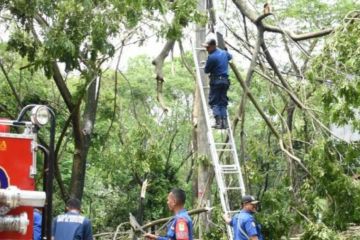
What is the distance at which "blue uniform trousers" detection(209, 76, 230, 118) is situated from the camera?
8727 mm

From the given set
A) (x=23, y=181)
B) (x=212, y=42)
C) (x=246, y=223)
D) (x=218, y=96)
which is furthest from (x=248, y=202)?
(x=23, y=181)

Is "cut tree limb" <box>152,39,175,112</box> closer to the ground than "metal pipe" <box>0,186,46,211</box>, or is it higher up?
higher up

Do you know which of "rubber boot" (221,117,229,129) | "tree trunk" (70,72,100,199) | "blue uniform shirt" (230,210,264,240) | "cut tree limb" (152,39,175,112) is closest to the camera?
"blue uniform shirt" (230,210,264,240)

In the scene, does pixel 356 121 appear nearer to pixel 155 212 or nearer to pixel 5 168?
pixel 5 168

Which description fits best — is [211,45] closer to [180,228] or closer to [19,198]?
[180,228]

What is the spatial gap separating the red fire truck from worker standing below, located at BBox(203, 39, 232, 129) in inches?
179

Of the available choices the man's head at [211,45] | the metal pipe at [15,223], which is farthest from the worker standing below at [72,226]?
the man's head at [211,45]

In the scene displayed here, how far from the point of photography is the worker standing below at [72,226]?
644 cm

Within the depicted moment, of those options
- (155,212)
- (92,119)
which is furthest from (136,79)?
(92,119)

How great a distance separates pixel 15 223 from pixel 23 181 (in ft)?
0.94

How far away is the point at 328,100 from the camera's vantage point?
24.1ft

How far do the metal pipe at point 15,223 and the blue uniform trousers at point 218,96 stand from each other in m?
5.01

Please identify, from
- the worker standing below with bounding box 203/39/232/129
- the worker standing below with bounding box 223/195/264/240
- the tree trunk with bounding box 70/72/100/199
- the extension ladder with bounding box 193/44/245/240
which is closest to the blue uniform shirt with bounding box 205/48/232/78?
the worker standing below with bounding box 203/39/232/129

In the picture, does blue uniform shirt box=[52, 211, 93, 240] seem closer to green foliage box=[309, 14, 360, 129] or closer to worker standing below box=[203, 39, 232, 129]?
worker standing below box=[203, 39, 232, 129]
